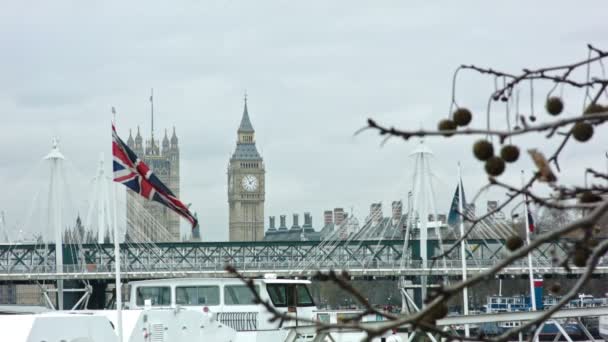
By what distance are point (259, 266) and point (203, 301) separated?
67.7 meters

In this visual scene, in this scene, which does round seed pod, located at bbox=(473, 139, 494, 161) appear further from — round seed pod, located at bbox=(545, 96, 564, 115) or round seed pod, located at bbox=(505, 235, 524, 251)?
round seed pod, located at bbox=(545, 96, 564, 115)

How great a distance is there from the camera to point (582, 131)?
187 inches

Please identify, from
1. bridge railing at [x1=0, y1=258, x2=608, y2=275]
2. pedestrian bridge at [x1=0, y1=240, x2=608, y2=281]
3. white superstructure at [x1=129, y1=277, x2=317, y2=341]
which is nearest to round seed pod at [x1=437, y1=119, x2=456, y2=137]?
white superstructure at [x1=129, y1=277, x2=317, y2=341]

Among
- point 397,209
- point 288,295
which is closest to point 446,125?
point 288,295

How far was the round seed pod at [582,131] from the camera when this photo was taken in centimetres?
476

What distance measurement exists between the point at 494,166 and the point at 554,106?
2.64ft

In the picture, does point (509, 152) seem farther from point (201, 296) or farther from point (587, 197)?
point (201, 296)

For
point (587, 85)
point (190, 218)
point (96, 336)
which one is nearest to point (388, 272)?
point (190, 218)

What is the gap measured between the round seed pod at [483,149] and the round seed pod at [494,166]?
21mm

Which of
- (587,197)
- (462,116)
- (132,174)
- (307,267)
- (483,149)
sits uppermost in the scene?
(307,267)

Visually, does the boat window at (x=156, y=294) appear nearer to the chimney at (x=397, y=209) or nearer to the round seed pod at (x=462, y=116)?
the round seed pod at (x=462, y=116)

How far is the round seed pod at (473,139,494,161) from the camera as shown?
409 cm

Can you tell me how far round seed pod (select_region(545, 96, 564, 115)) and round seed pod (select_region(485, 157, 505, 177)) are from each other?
2.44ft

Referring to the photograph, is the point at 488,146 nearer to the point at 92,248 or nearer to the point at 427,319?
the point at 427,319
